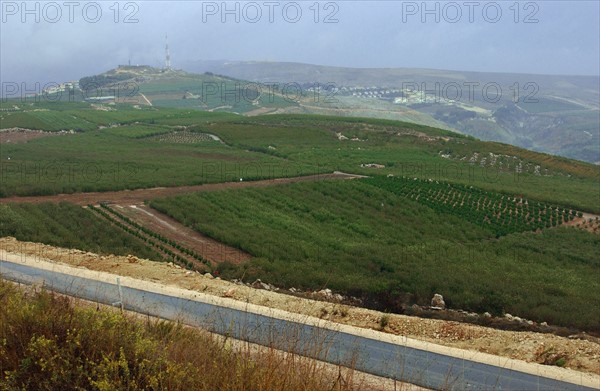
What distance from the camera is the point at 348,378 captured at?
6.19m

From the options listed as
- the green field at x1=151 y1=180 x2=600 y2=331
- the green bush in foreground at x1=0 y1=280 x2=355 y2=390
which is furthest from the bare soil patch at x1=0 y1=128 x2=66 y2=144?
the green bush in foreground at x1=0 y1=280 x2=355 y2=390

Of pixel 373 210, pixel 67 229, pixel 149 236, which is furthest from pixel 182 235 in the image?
pixel 373 210

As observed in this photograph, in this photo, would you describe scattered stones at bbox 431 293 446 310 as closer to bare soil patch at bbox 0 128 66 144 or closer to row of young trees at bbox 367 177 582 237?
row of young trees at bbox 367 177 582 237

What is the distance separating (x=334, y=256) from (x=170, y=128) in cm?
6366

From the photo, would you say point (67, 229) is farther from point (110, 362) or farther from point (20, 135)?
Result: point (20, 135)

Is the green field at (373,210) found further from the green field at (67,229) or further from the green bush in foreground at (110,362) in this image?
the green bush in foreground at (110,362)

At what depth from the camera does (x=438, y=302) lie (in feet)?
55.2

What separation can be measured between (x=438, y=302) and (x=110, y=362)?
1295cm

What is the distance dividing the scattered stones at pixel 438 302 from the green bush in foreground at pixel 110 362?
11.0 metres

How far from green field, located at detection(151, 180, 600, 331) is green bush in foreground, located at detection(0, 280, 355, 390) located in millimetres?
11220

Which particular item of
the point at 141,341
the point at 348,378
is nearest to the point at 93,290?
the point at 141,341

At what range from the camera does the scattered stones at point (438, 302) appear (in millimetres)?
16698

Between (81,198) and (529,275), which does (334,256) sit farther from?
(81,198)

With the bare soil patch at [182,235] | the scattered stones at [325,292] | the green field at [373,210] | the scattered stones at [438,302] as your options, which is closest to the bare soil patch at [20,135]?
the green field at [373,210]
